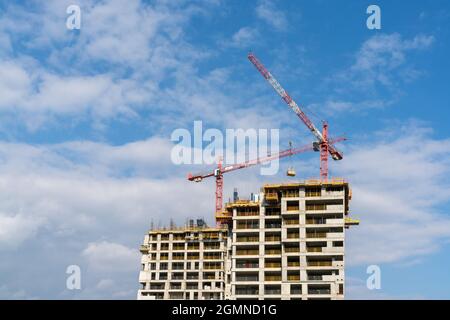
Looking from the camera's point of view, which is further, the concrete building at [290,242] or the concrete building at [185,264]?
the concrete building at [185,264]

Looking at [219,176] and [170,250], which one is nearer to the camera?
[170,250]

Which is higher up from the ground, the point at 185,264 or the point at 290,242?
the point at 290,242

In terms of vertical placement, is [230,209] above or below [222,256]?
above

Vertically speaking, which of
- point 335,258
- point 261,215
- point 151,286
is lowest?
point 151,286

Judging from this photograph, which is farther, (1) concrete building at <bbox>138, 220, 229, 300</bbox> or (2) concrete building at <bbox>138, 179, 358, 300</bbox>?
(1) concrete building at <bbox>138, 220, 229, 300</bbox>

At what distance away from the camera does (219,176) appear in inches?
7525

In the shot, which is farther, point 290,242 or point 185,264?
point 185,264

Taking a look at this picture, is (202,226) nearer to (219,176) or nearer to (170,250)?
(170,250)
